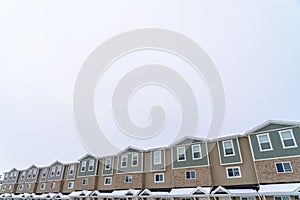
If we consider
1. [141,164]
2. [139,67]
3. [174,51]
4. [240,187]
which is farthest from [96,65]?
[240,187]

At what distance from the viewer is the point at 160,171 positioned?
68.9 ft

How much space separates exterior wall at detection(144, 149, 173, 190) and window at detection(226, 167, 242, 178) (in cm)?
645

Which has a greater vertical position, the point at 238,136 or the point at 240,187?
the point at 238,136

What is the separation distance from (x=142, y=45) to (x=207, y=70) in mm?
11557

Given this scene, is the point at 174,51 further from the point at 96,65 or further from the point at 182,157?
the point at 182,157

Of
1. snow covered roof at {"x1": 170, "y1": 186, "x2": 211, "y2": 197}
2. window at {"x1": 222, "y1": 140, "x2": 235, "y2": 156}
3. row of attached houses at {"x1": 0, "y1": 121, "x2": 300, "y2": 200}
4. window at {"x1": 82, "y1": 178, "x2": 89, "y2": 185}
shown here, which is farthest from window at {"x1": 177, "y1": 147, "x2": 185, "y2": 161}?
window at {"x1": 82, "y1": 178, "x2": 89, "y2": 185}

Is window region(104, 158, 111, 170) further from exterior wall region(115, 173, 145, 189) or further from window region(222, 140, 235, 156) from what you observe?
window region(222, 140, 235, 156)

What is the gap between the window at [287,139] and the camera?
14.5m

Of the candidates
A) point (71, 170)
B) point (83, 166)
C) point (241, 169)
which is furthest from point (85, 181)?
point (241, 169)

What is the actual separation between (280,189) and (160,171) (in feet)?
38.9

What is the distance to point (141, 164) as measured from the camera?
887 inches

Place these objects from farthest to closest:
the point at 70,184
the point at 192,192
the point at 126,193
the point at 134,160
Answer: the point at 70,184 < the point at 134,160 < the point at 126,193 < the point at 192,192

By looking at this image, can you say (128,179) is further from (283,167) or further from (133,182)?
(283,167)

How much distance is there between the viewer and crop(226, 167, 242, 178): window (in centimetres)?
1641
